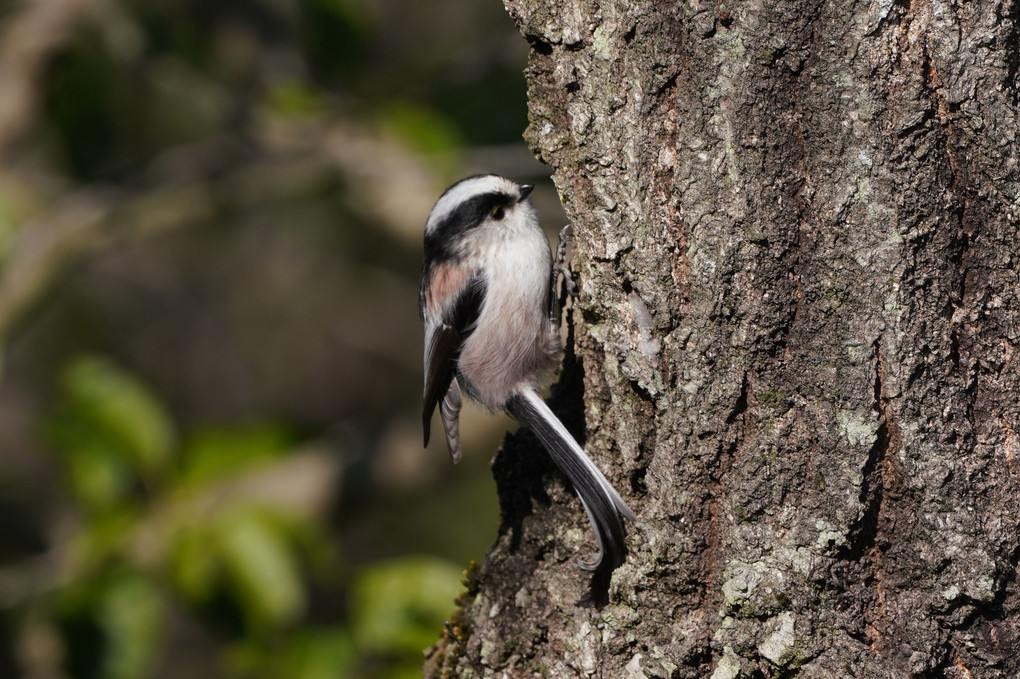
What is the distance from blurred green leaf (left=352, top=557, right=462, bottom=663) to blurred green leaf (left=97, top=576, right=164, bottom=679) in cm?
95

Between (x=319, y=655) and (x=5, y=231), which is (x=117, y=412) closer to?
(x=5, y=231)

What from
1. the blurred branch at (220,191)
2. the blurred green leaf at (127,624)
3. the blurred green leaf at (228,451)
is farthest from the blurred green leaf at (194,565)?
the blurred branch at (220,191)

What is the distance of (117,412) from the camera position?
11.7ft

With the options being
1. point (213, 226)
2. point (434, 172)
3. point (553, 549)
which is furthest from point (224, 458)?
point (213, 226)

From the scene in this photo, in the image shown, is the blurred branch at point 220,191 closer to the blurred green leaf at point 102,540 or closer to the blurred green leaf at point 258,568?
the blurred green leaf at point 102,540

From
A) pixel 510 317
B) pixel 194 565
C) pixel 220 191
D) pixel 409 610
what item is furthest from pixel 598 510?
pixel 220 191

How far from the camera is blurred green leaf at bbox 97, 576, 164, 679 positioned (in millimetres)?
3338

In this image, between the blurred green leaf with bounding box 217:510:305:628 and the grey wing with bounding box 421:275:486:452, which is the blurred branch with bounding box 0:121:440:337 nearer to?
the grey wing with bounding box 421:275:486:452

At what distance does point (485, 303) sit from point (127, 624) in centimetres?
183

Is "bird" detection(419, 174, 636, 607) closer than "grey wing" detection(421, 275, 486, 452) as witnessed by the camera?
Yes

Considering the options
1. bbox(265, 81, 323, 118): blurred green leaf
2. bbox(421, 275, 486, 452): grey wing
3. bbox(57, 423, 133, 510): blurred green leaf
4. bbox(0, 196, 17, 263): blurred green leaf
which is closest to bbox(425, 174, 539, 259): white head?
bbox(421, 275, 486, 452): grey wing

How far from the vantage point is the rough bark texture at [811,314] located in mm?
1652

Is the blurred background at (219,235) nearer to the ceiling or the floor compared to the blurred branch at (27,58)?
nearer to the floor

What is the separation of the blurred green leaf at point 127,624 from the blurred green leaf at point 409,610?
95 centimetres
